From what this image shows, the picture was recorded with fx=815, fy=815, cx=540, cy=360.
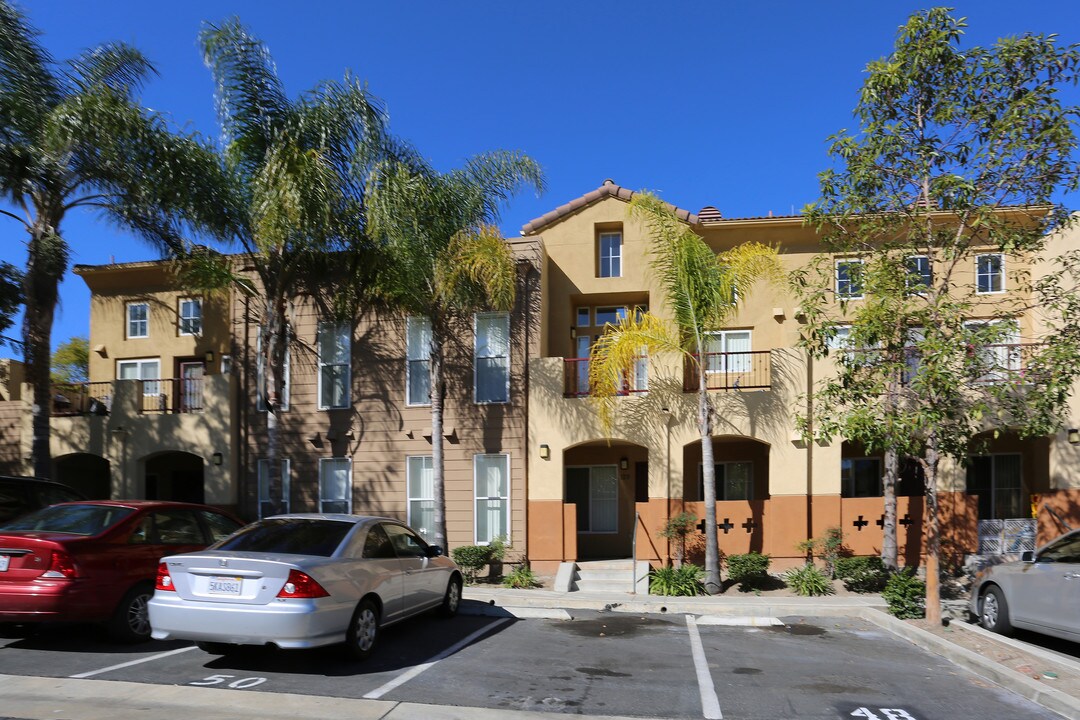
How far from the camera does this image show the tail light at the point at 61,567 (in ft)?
25.8

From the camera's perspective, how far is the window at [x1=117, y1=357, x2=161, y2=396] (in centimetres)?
2034

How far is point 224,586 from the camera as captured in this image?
7344 millimetres

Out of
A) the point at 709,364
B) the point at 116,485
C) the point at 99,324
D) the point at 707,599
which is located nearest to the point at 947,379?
the point at 707,599

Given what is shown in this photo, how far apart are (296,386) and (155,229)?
4295 mm

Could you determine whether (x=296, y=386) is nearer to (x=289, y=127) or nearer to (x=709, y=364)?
(x=289, y=127)

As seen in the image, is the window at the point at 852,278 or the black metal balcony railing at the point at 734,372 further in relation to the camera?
the black metal balcony railing at the point at 734,372

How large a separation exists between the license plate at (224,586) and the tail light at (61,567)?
5.34ft

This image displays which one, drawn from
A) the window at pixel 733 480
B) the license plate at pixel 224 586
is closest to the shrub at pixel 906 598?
the window at pixel 733 480

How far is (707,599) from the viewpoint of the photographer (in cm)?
1318

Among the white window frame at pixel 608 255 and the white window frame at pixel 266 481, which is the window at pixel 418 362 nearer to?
the white window frame at pixel 266 481

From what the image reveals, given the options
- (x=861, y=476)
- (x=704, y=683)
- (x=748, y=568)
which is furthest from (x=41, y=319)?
(x=861, y=476)

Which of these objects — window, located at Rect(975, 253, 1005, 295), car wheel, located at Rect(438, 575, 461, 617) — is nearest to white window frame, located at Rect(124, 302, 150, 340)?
car wheel, located at Rect(438, 575, 461, 617)

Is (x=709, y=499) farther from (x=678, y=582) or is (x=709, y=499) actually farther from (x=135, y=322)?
(x=135, y=322)

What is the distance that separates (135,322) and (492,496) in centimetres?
1089
